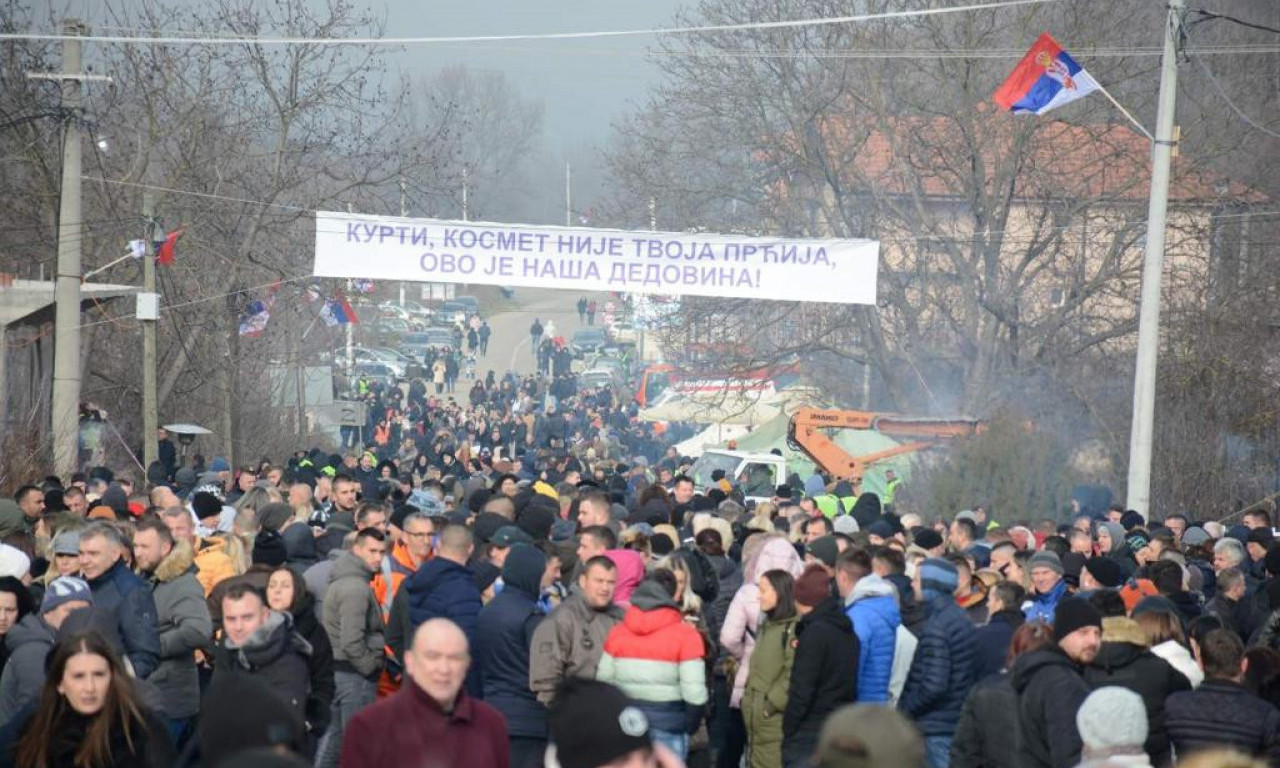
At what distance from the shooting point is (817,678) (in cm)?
861

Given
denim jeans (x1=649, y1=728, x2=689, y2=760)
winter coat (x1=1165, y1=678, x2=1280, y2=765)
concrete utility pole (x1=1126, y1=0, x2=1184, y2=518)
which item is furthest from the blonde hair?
concrete utility pole (x1=1126, y1=0, x2=1184, y2=518)

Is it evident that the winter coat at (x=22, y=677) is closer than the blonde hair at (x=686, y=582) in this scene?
Yes

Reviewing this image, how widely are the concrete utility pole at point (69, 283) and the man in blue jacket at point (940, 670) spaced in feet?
52.9

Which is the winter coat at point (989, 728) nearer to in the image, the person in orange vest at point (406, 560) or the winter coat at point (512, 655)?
the winter coat at point (512, 655)

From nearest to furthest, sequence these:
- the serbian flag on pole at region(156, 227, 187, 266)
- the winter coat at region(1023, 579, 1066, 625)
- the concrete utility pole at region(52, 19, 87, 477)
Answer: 1. the winter coat at region(1023, 579, 1066, 625)
2. the concrete utility pole at region(52, 19, 87, 477)
3. the serbian flag on pole at region(156, 227, 187, 266)

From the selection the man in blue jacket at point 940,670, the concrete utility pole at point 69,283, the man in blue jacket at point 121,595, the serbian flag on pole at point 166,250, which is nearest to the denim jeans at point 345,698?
the man in blue jacket at point 121,595

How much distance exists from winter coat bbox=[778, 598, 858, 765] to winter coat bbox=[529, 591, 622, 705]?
0.98 meters

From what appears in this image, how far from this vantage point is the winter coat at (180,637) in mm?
9180

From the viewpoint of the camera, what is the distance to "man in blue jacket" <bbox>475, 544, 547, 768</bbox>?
8.88 m

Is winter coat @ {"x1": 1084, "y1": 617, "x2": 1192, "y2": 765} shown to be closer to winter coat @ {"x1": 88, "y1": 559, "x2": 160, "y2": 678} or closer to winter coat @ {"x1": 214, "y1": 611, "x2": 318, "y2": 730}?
winter coat @ {"x1": 214, "y1": 611, "x2": 318, "y2": 730}

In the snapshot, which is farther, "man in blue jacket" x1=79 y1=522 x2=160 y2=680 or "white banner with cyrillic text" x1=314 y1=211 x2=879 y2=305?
"white banner with cyrillic text" x1=314 y1=211 x2=879 y2=305

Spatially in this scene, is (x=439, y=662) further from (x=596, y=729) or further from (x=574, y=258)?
(x=574, y=258)

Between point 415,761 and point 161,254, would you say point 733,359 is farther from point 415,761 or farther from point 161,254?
point 415,761

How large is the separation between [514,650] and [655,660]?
81 centimetres
